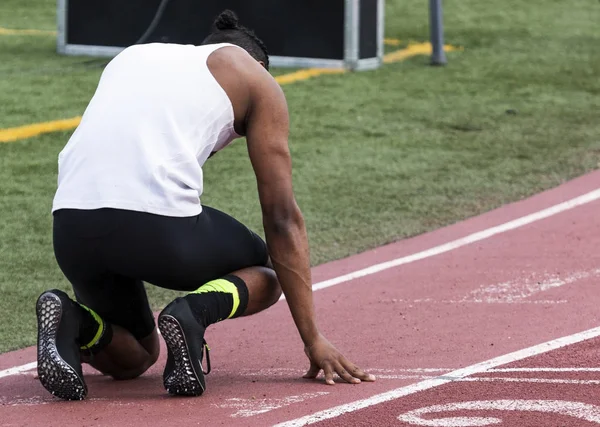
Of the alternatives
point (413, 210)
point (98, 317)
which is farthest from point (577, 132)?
point (98, 317)

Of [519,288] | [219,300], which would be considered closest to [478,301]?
[519,288]

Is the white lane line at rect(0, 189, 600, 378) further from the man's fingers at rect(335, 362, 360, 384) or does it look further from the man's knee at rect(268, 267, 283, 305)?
the man's fingers at rect(335, 362, 360, 384)

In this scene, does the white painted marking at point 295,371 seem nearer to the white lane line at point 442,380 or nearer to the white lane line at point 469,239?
the white lane line at point 442,380

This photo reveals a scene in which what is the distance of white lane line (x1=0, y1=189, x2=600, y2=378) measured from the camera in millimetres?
6781

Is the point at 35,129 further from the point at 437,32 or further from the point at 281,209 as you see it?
the point at 281,209

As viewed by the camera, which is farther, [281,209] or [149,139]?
[281,209]

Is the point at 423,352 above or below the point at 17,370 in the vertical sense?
above

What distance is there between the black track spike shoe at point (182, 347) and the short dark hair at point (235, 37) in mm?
1011

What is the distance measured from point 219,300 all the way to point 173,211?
36 centimetres

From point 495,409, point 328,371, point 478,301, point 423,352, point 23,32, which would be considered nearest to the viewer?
point 495,409

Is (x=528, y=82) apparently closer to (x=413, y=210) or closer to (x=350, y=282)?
(x=413, y=210)

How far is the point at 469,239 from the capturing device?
755 cm

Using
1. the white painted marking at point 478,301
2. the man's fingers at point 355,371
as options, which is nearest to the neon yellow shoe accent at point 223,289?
the man's fingers at point 355,371

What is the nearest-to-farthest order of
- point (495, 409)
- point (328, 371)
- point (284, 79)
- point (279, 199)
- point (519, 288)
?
point (495, 409)
point (279, 199)
point (328, 371)
point (519, 288)
point (284, 79)
